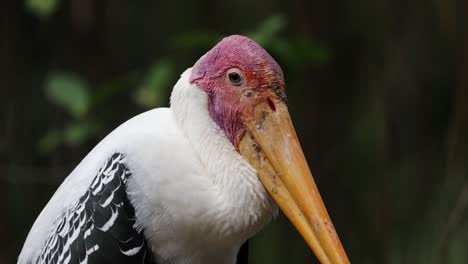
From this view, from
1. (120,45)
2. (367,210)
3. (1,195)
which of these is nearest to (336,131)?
(367,210)

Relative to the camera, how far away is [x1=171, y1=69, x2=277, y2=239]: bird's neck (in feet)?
6.48

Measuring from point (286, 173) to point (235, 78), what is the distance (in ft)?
0.89

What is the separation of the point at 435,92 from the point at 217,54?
107 inches

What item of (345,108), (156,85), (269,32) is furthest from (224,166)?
(345,108)

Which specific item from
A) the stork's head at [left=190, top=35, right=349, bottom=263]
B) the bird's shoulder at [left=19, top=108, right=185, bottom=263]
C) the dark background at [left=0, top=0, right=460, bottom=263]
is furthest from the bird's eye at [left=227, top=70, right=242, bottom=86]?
the dark background at [left=0, top=0, right=460, bottom=263]

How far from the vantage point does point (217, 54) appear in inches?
80.7

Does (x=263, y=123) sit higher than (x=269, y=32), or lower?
higher

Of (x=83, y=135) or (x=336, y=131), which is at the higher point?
(x=83, y=135)

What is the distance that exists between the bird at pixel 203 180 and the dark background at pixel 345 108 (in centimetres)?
206

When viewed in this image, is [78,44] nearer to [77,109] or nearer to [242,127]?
[77,109]

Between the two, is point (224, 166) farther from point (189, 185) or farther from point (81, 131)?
point (81, 131)

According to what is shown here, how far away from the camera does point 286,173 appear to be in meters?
1.96

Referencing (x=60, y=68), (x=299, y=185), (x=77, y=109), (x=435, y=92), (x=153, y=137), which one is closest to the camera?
(x=299, y=185)

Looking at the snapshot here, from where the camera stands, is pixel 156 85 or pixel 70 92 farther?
pixel 70 92
